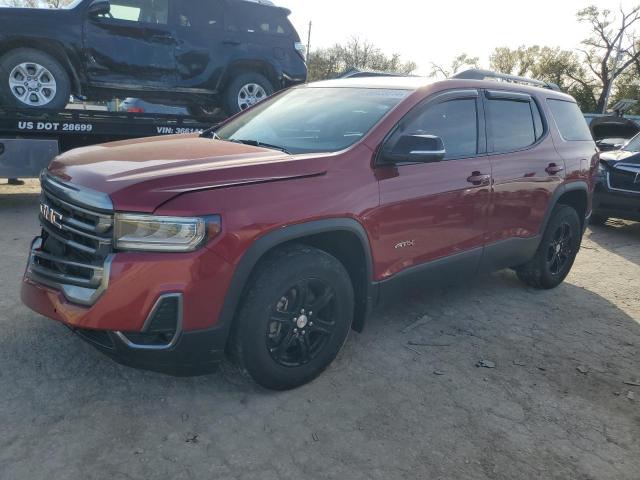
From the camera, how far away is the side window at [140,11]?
6507 mm

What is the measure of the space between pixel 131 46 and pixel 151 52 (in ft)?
0.82

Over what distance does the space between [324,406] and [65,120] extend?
519 centimetres

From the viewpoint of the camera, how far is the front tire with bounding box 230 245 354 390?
263 centimetres

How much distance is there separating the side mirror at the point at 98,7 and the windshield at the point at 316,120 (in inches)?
136

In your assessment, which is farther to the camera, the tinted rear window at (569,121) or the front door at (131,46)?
the front door at (131,46)

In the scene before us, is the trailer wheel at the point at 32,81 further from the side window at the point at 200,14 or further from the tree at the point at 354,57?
the tree at the point at 354,57

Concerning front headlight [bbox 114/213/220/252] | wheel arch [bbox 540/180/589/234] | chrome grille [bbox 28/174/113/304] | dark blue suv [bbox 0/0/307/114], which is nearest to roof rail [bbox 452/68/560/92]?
A: wheel arch [bbox 540/180/589/234]

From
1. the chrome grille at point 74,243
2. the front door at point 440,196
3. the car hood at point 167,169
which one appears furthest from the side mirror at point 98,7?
the front door at point 440,196

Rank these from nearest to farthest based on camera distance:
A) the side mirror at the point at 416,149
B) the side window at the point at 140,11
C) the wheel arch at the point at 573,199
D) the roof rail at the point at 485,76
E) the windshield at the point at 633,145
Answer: the side mirror at the point at 416,149
the roof rail at the point at 485,76
the wheel arch at the point at 573,199
the side window at the point at 140,11
the windshield at the point at 633,145

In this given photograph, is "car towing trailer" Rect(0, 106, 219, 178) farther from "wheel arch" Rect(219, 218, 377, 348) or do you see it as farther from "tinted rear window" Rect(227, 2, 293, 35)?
"wheel arch" Rect(219, 218, 377, 348)

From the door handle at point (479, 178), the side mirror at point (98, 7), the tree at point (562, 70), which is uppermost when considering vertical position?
the tree at point (562, 70)

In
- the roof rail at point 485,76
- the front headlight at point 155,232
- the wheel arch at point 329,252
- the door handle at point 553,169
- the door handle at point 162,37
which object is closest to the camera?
the front headlight at point 155,232

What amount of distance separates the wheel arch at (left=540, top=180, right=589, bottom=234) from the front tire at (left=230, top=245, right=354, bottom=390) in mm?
2403

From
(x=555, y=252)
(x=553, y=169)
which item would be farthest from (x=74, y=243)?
(x=555, y=252)
